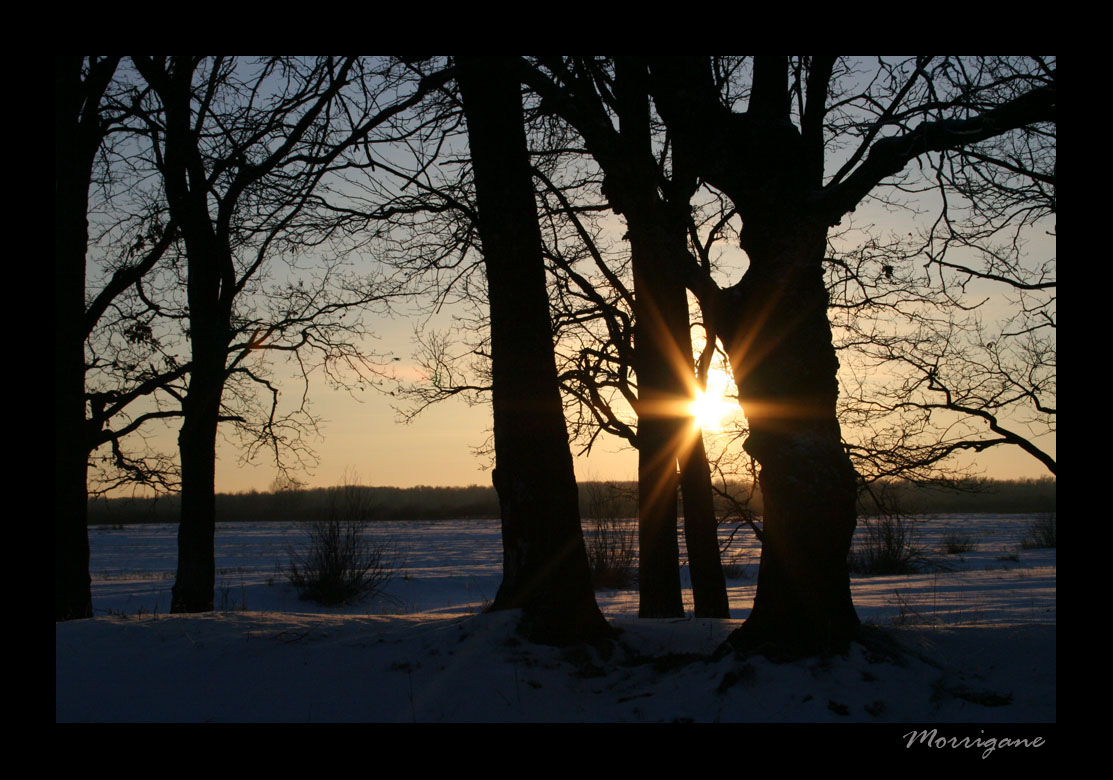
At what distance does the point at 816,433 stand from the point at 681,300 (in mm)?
4294

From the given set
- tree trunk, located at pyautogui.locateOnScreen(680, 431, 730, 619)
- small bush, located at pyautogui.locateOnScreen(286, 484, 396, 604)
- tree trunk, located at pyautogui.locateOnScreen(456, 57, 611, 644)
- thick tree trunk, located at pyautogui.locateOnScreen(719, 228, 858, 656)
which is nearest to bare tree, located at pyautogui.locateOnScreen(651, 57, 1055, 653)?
thick tree trunk, located at pyautogui.locateOnScreen(719, 228, 858, 656)

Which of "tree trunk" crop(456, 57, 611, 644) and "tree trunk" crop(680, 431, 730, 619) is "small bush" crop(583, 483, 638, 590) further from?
"tree trunk" crop(456, 57, 611, 644)

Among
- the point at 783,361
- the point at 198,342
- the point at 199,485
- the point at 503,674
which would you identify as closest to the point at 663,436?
the point at 783,361

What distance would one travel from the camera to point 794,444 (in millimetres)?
4609

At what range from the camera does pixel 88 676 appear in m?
4.57

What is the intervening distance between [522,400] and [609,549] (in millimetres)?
15777

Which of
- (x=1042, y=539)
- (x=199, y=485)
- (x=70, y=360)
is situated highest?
(x=70, y=360)

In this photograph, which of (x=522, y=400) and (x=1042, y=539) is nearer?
(x=522, y=400)

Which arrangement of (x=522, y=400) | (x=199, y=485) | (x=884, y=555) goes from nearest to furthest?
(x=522, y=400) → (x=199, y=485) → (x=884, y=555)

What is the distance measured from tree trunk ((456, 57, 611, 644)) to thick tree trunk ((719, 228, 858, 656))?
1.24 metres

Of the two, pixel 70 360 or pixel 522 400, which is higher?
pixel 70 360

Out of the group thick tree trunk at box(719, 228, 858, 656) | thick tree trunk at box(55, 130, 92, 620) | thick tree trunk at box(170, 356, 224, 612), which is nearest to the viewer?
thick tree trunk at box(719, 228, 858, 656)

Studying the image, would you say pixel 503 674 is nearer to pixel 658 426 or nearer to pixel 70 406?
pixel 658 426

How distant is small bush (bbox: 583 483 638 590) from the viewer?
19.4 m
